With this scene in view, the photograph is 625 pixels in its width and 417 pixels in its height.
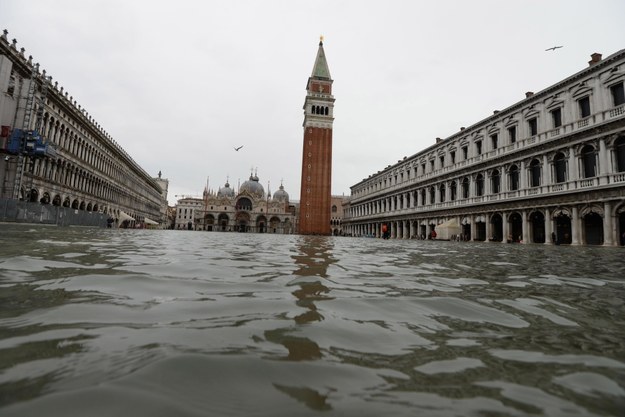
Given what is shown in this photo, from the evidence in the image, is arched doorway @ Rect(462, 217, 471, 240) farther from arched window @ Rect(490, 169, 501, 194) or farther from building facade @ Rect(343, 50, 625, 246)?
arched window @ Rect(490, 169, 501, 194)

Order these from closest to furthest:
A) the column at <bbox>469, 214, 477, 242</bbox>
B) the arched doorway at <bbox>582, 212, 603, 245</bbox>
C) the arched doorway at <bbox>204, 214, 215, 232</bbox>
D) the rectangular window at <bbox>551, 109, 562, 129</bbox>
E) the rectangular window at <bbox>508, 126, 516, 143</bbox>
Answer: the arched doorway at <bbox>582, 212, 603, 245</bbox> < the rectangular window at <bbox>551, 109, 562, 129</bbox> < the rectangular window at <bbox>508, 126, 516, 143</bbox> < the column at <bbox>469, 214, 477, 242</bbox> < the arched doorway at <bbox>204, 214, 215, 232</bbox>

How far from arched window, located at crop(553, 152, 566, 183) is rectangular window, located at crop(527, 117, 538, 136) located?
9.94ft

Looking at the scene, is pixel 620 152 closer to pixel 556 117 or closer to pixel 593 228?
pixel 593 228

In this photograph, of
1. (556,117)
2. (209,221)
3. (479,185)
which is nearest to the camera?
(556,117)

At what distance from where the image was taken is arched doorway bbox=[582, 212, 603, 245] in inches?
826

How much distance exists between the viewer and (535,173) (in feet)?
84.1

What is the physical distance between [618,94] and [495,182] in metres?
10.6

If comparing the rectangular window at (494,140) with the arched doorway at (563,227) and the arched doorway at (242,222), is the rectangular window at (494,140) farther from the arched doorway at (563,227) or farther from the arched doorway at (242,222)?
the arched doorway at (242,222)

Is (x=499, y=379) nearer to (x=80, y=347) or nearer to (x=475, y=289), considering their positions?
(x=80, y=347)

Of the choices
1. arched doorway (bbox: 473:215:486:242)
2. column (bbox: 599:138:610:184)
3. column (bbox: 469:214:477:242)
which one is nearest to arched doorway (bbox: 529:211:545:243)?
arched doorway (bbox: 473:215:486:242)

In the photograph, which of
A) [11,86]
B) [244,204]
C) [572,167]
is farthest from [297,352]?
[244,204]

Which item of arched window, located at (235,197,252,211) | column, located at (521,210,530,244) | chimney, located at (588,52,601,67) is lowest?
column, located at (521,210,530,244)

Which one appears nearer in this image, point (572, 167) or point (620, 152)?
point (620, 152)

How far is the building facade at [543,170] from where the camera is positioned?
20.1m
